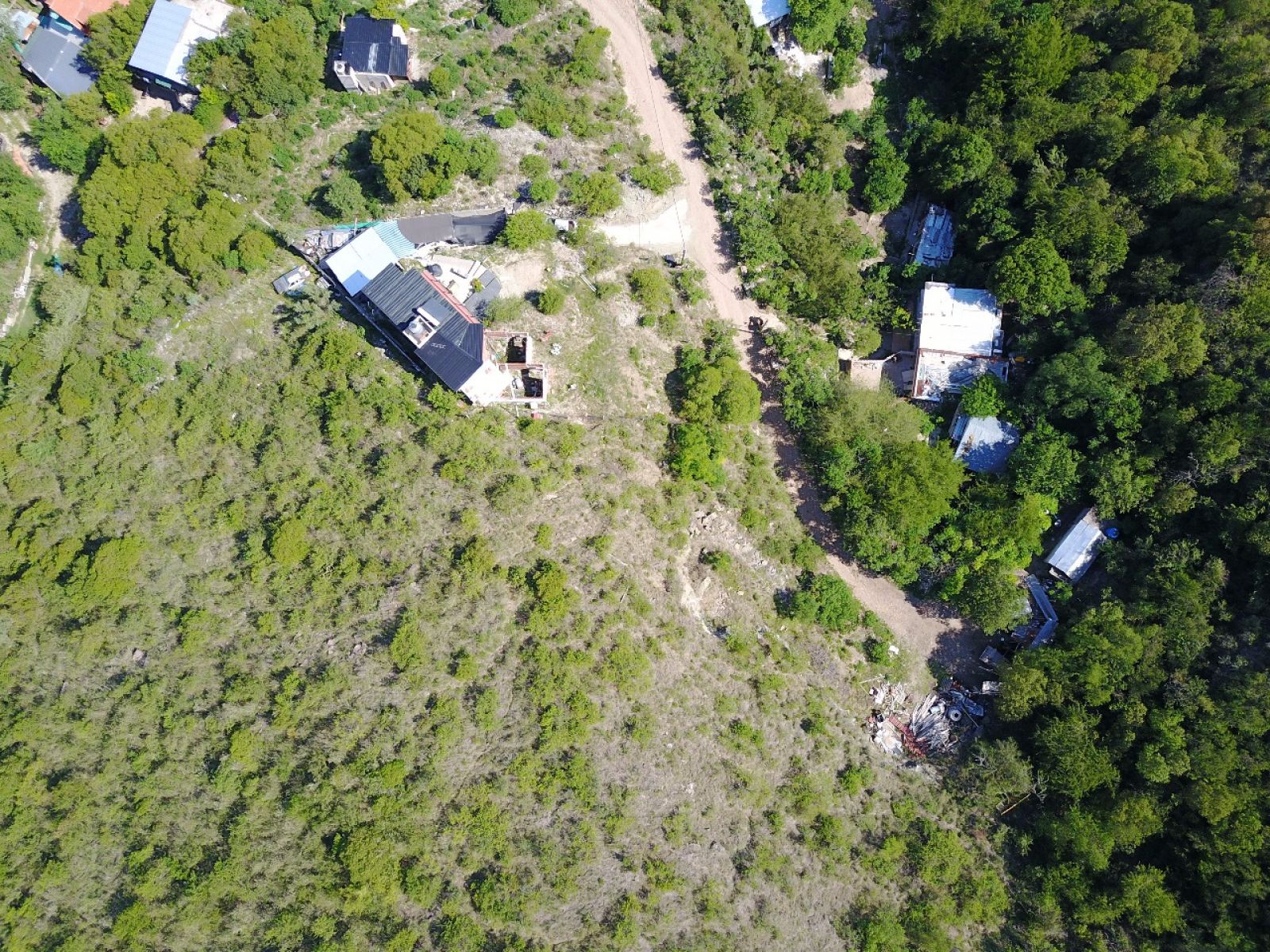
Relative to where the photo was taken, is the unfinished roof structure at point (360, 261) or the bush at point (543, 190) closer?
the unfinished roof structure at point (360, 261)

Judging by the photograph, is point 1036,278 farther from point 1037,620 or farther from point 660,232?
point 660,232

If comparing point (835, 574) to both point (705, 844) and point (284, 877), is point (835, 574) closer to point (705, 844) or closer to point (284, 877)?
point (705, 844)

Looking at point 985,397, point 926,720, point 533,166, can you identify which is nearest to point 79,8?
point 533,166

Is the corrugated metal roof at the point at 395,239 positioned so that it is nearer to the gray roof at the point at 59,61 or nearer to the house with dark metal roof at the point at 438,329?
the house with dark metal roof at the point at 438,329

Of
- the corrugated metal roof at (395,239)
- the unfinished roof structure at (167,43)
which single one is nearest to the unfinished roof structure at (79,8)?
the unfinished roof structure at (167,43)

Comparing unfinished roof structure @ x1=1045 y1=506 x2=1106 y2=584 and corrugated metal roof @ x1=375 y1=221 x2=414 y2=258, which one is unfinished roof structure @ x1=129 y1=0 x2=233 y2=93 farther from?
unfinished roof structure @ x1=1045 y1=506 x2=1106 y2=584

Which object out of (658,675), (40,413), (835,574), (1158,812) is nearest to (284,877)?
(658,675)

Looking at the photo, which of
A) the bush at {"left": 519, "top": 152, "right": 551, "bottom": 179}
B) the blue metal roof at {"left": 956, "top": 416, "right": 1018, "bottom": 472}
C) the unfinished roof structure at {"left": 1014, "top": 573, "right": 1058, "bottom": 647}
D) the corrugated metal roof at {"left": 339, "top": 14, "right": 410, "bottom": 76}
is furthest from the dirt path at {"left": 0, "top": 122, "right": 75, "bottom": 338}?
the unfinished roof structure at {"left": 1014, "top": 573, "right": 1058, "bottom": 647}
